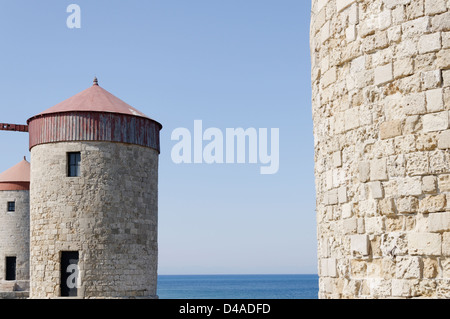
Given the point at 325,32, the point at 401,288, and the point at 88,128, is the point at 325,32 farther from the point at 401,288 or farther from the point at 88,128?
the point at 88,128

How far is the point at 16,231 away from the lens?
104 feet

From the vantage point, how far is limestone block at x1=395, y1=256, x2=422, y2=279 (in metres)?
6.26

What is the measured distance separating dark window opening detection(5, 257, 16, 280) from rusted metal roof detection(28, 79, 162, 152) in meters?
10.9

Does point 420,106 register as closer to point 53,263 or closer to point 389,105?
point 389,105

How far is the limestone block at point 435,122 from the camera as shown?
624 centimetres

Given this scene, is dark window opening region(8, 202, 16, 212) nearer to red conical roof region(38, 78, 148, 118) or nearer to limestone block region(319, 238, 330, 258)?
red conical roof region(38, 78, 148, 118)

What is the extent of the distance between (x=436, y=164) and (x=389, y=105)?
0.77 meters

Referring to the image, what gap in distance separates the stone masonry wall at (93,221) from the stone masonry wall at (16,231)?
34.2 ft

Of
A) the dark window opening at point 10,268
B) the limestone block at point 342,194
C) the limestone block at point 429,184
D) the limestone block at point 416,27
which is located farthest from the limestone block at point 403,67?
the dark window opening at point 10,268

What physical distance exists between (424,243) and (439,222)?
238 mm

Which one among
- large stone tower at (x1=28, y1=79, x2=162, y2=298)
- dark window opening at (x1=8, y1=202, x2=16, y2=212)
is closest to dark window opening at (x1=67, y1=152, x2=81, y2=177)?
large stone tower at (x1=28, y1=79, x2=162, y2=298)

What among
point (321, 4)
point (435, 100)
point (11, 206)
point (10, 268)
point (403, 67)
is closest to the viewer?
point (435, 100)

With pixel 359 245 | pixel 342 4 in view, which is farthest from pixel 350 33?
pixel 359 245
